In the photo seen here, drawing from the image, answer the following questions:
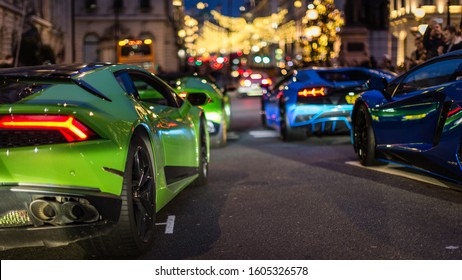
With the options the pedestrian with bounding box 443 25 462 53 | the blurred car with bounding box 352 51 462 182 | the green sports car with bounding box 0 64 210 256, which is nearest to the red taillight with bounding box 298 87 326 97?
the pedestrian with bounding box 443 25 462 53

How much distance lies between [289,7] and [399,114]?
115470 millimetres

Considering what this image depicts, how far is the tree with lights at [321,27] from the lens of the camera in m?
46.4

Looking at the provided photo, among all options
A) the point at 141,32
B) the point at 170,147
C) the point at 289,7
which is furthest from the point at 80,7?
the point at 170,147

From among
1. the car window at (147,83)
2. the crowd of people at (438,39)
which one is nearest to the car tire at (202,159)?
the car window at (147,83)

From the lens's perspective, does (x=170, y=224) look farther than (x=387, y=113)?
No

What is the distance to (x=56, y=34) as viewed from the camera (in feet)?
168

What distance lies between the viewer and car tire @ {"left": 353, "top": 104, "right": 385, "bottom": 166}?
9125 mm

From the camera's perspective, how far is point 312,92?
13391mm

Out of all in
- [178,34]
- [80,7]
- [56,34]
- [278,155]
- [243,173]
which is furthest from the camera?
[178,34]

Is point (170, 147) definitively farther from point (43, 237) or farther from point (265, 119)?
point (265, 119)

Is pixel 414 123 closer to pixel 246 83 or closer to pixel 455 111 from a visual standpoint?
pixel 455 111

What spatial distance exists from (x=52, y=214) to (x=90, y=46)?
7179 cm

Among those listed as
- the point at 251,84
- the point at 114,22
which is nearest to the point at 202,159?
the point at 251,84

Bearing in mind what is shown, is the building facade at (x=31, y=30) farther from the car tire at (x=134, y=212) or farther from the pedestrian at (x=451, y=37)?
the car tire at (x=134, y=212)
